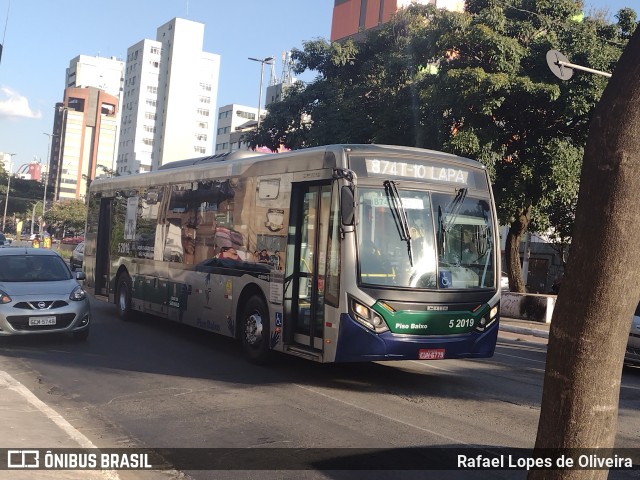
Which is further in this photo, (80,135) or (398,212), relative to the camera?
(80,135)

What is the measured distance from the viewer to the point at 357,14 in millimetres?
67062

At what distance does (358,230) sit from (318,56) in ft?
68.4

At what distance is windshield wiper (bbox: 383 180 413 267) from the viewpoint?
9037 mm

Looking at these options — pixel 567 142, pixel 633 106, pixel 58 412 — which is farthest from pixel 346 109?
pixel 633 106

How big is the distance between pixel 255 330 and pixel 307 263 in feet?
5.59

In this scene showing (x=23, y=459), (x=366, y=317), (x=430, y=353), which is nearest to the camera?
(x=23, y=459)

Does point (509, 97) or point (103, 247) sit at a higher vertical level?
point (509, 97)

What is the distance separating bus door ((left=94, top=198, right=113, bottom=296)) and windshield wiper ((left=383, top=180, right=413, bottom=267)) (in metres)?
9.59

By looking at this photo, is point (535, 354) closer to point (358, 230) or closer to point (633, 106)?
point (358, 230)

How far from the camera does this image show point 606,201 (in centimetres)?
321

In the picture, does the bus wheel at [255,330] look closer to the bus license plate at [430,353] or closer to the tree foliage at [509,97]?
the bus license plate at [430,353]

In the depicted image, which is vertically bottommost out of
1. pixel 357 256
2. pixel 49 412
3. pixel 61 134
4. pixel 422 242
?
pixel 49 412

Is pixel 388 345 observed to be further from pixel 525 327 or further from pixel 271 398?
pixel 525 327

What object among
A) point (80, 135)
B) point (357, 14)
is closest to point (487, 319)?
point (357, 14)
